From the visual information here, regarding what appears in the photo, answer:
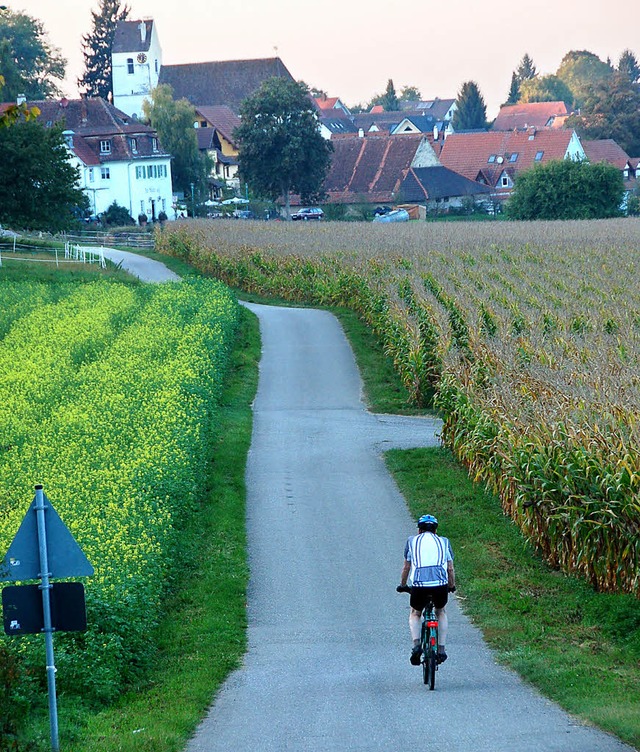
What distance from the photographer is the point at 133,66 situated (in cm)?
12106

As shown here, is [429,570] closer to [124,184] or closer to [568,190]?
[568,190]

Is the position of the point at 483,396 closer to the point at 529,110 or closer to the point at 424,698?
the point at 424,698

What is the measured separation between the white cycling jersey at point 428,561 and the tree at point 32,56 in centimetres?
10060

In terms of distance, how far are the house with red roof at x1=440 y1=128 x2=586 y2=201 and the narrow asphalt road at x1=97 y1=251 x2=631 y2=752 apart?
7958cm

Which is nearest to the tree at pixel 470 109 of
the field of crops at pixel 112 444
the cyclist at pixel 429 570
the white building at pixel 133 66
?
the white building at pixel 133 66

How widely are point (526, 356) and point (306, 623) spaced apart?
9.72m

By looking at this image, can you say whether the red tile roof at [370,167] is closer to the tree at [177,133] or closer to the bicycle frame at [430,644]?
the tree at [177,133]

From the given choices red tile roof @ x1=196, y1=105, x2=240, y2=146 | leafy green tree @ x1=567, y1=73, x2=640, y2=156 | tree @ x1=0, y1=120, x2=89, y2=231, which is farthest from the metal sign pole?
leafy green tree @ x1=567, y1=73, x2=640, y2=156

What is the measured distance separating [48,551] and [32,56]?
11509 cm

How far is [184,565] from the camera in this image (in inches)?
640

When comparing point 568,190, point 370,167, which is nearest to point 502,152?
point 370,167

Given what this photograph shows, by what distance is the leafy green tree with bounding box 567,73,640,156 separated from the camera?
401 feet

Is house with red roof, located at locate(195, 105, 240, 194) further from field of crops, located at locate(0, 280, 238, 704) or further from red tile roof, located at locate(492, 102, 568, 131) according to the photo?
red tile roof, located at locate(492, 102, 568, 131)

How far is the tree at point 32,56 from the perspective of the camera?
111 metres
